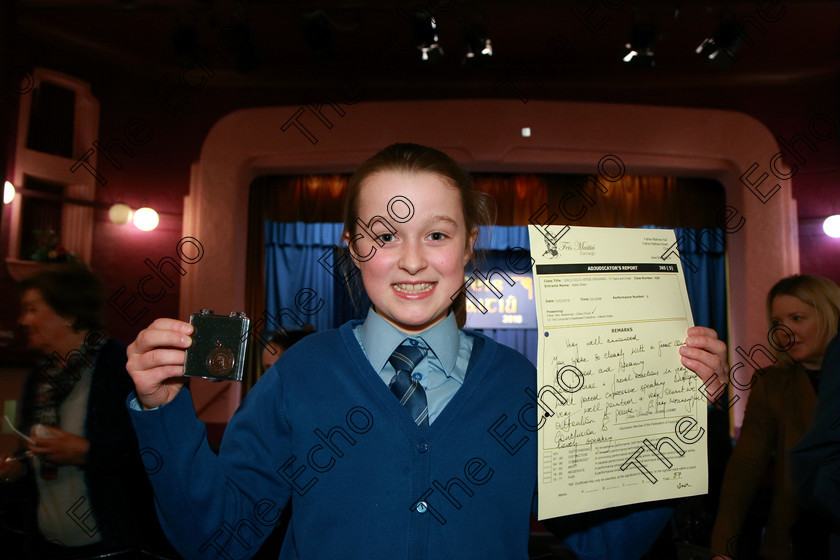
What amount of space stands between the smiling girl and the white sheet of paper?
0.07 m

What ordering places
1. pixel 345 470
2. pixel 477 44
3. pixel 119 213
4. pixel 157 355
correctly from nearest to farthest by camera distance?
pixel 157 355 < pixel 345 470 < pixel 477 44 < pixel 119 213

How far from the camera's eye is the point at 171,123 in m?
4.38

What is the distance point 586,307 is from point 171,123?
446 cm

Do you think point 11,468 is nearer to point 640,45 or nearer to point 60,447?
point 60,447

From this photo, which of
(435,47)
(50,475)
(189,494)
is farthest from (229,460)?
(435,47)

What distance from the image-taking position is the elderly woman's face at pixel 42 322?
1691 mm

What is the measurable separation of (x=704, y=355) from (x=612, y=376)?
0.49 feet

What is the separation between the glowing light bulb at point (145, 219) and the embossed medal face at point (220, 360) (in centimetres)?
390

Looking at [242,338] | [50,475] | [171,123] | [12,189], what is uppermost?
→ [171,123]

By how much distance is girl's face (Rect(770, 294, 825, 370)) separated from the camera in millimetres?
1732

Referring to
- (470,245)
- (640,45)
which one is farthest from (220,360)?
(640,45)

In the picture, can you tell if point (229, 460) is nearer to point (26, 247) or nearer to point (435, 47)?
point (435, 47)

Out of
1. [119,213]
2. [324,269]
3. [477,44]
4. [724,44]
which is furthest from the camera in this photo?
[324,269]

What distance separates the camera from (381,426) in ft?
2.72
